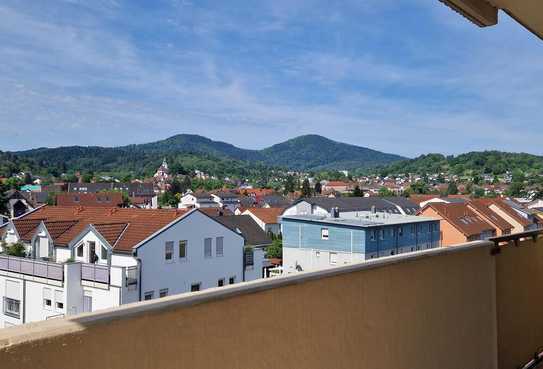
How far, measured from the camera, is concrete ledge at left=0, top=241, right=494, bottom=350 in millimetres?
830

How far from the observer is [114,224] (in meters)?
14.8

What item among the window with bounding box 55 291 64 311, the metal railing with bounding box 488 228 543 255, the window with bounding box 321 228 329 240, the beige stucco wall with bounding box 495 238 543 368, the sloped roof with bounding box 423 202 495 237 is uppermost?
the metal railing with bounding box 488 228 543 255

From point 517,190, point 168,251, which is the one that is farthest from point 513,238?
point 517,190

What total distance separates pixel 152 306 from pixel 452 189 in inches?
1587

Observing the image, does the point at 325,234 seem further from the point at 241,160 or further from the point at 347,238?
the point at 241,160

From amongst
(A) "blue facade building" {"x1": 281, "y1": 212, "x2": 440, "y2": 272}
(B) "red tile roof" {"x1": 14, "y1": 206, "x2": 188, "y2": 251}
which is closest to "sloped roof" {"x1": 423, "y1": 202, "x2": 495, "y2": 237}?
(A) "blue facade building" {"x1": 281, "y1": 212, "x2": 440, "y2": 272}

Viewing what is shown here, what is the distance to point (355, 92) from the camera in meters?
38.6

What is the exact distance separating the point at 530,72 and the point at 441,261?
3149mm

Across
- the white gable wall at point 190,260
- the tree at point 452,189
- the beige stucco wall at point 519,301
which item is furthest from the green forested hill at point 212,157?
the beige stucco wall at point 519,301

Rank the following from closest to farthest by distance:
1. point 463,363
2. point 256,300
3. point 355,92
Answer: point 256,300 → point 463,363 → point 355,92

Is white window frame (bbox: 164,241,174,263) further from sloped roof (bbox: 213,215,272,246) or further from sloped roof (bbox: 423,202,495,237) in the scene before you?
sloped roof (bbox: 213,215,272,246)

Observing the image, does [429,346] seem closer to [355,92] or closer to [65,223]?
[65,223]

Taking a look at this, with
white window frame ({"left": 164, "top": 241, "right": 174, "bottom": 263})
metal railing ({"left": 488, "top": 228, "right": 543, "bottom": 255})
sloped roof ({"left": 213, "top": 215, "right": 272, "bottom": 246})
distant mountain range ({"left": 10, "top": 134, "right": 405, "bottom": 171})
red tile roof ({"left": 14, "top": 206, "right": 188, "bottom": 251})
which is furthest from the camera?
distant mountain range ({"left": 10, "top": 134, "right": 405, "bottom": 171})

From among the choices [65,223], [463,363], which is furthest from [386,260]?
[65,223]
